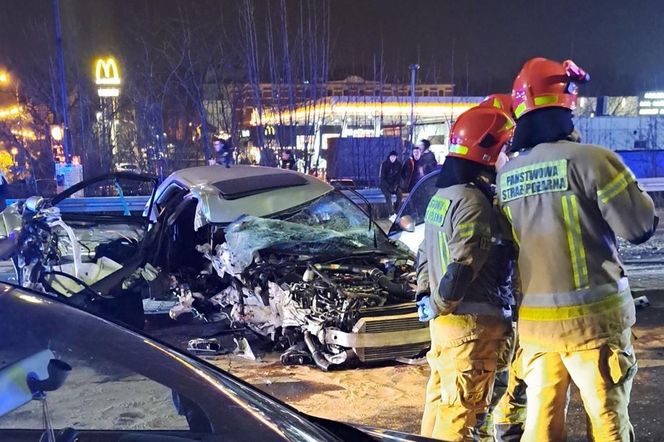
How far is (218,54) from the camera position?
19172 millimetres

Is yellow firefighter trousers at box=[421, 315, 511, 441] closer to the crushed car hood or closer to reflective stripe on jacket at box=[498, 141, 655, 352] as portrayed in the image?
reflective stripe on jacket at box=[498, 141, 655, 352]

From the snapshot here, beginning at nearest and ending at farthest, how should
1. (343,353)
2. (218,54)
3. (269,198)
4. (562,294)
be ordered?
(562,294) < (343,353) < (269,198) < (218,54)

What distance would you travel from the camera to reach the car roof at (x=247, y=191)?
581 cm

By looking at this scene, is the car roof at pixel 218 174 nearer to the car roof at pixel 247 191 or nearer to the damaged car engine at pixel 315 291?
the car roof at pixel 247 191

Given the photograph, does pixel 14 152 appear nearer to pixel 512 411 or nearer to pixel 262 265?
pixel 262 265

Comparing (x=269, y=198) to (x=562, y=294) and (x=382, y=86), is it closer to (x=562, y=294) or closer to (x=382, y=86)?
(x=562, y=294)

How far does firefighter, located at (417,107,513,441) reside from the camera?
2746mm

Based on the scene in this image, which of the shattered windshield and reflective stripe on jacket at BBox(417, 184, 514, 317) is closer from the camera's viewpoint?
reflective stripe on jacket at BBox(417, 184, 514, 317)

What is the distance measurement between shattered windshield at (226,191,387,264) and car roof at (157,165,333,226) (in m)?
0.12

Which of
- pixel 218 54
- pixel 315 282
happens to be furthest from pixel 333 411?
pixel 218 54

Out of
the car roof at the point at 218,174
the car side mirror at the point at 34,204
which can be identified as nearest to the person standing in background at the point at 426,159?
the car roof at the point at 218,174

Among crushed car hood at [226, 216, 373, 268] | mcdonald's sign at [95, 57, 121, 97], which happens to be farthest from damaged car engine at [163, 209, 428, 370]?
mcdonald's sign at [95, 57, 121, 97]

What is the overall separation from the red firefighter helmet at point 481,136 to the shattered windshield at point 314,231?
2.45 meters

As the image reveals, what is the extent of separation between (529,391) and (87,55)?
2037 cm
